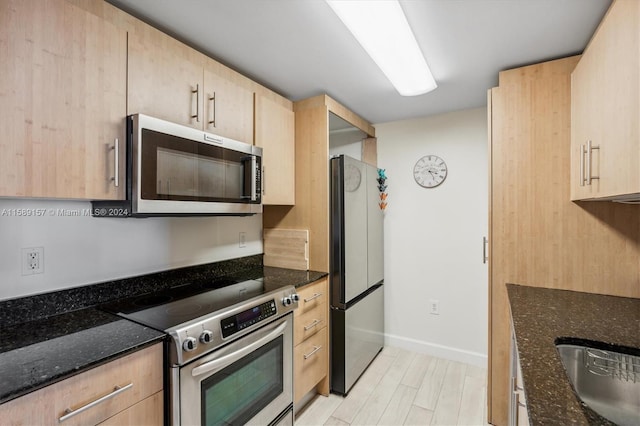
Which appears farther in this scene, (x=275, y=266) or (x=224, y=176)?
(x=275, y=266)

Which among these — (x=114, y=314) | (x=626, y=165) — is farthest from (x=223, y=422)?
(x=626, y=165)

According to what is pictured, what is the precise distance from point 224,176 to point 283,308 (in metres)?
0.81

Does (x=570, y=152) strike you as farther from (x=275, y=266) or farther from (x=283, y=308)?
(x=275, y=266)

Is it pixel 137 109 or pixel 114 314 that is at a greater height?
pixel 137 109

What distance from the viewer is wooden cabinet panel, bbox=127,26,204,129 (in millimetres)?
1403

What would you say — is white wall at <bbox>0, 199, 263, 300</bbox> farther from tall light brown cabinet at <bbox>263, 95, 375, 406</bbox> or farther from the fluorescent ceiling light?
the fluorescent ceiling light

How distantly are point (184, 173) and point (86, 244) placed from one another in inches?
23.4

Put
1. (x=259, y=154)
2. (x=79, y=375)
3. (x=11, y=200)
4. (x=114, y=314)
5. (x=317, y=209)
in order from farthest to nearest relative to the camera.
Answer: (x=317, y=209) → (x=259, y=154) → (x=114, y=314) → (x=11, y=200) → (x=79, y=375)

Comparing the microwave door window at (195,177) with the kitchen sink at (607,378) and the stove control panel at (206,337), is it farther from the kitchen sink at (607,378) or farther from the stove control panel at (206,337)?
the kitchen sink at (607,378)

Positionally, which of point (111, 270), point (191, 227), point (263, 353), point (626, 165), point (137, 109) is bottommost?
point (263, 353)

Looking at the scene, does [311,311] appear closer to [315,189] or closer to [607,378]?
[315,189]

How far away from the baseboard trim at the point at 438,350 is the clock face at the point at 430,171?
1516 mm

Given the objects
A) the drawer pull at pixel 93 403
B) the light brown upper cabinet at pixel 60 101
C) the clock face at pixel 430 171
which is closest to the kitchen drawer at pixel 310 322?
the drawer pull at pixel 93 403

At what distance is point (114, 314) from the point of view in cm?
142
